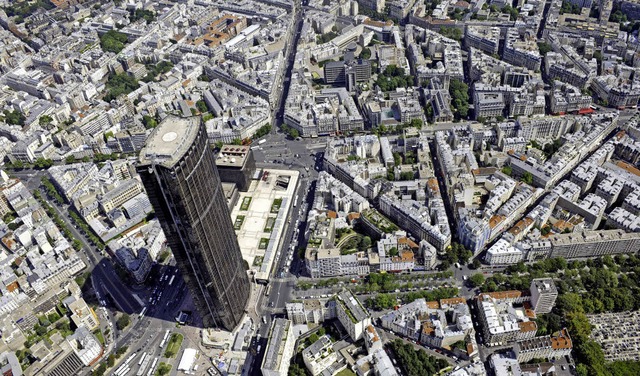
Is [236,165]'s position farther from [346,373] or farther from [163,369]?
[346,373]

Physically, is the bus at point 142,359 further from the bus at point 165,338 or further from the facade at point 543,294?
the facade at point 543,294

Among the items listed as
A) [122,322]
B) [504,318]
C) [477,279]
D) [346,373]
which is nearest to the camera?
[346,373]

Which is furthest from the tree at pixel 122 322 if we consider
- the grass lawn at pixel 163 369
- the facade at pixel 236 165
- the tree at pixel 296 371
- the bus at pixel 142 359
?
the facade at pixel 236 165

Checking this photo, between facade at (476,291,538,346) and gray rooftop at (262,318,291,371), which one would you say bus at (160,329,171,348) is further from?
facade at (476,291,538,346)

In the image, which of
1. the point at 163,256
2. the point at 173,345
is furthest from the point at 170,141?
the point at 163,256

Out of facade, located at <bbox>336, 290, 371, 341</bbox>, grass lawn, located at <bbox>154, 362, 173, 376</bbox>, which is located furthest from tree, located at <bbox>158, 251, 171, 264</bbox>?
facade, located at <bbox>336, 290, 371, 341</bbox>

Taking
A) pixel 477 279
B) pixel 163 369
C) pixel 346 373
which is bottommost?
pixel 346 373
